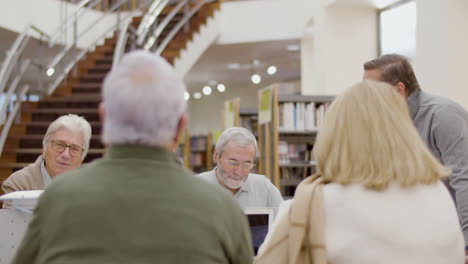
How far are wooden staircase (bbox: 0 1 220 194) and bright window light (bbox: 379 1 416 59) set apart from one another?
335cm

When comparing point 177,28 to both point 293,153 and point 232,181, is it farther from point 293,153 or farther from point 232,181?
point 232,181

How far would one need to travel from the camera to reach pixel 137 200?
4.07ft

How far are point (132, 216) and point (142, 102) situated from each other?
22 cm

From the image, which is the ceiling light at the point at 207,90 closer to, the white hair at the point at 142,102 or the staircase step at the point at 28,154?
the staircase step at the point at 28,154

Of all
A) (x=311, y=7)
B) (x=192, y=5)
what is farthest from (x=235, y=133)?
(x=192, y=5)

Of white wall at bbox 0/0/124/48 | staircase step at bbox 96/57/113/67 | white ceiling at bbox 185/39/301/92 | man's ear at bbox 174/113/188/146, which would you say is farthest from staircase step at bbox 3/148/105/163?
man's ear at bbox 174/113/188/146

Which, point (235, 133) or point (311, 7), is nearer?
point (235, 133)

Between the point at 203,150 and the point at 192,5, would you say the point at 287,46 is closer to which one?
the point at 192,5

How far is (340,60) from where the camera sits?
9531 millimetres

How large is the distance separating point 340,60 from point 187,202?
8506 mm

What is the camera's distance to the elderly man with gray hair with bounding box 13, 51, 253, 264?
1233 mm

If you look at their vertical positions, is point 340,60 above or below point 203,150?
above

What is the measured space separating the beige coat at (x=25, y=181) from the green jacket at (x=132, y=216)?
1.60 metres

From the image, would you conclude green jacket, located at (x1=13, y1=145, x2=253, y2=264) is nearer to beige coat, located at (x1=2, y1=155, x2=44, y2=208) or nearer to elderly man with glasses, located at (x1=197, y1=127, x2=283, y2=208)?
beige coat, located at (x1=2, y1=155, x2=44, y2=208)
